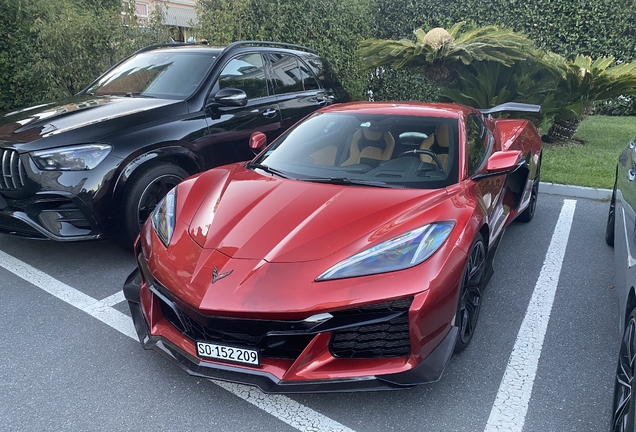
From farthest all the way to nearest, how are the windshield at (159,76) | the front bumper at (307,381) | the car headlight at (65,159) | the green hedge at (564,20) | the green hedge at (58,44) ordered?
the green hedge at (564,20) < the green hedge at (58,44) < the windshield at (159,76) < the car headlight at (65,159) < the front bumper at (307,381)

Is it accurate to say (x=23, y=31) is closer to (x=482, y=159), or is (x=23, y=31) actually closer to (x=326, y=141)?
(x=326, y=141)

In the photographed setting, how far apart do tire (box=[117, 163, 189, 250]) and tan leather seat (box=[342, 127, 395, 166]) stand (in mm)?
1648

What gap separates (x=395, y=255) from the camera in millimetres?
2379

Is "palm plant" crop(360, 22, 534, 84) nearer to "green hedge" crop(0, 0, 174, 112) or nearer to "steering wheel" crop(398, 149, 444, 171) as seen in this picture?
"green hedge" crop(0, 0, 174, 112)

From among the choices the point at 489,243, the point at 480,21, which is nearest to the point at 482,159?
the point at 489,243

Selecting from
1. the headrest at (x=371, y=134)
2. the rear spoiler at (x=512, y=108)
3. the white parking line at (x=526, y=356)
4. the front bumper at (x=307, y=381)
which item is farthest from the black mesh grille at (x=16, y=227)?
the rear spoiler at (x=512, y=108)

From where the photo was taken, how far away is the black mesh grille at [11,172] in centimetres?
379

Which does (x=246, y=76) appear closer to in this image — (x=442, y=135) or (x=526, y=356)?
(x=442, y=135)

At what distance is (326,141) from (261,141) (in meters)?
0.59

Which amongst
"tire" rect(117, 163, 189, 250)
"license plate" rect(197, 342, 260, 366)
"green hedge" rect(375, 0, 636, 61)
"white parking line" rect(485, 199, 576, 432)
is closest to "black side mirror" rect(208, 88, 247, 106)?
"tire" rect(117, 163, 189, 250)

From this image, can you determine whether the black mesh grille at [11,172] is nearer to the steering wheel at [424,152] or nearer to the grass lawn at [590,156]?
the steering wheel at [424,152]

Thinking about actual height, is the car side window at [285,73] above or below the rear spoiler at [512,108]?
above

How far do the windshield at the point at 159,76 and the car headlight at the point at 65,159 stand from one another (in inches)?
45.6

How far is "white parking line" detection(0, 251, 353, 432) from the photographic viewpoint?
236 cm
